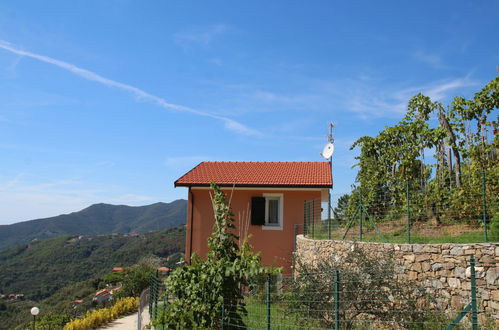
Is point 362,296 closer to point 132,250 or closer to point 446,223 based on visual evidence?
point 446,223

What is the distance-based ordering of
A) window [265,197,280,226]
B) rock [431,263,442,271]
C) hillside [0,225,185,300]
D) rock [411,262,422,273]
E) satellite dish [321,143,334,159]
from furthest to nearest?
1. hillside [0,225,185,300]
2. satellite dish [321,143,334,159]
3. window [265,197,280,226]
4. rock [411,262,422,273]
5. rock [431,263,442,271]

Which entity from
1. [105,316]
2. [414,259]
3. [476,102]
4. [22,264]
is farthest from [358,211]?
[22,264]

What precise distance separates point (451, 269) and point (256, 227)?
8.65 m

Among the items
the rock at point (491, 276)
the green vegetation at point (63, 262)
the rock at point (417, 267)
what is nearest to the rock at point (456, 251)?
the rock at point (491, 276)

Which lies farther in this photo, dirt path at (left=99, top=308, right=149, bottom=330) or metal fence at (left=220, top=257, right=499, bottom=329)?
dirt path at (left=99, top=308, right=149, bottom=330)

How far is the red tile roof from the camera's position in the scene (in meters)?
16.7

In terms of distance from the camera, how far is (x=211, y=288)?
7.38m

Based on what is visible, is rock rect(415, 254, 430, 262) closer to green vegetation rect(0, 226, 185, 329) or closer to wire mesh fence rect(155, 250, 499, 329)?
wire mesh fence rect(155, 250, 499, 329)

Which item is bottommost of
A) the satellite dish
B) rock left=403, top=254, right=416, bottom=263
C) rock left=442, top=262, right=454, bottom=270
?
rock left=442, top=262, right=454, bottom=270

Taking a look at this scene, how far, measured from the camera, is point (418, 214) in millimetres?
12461

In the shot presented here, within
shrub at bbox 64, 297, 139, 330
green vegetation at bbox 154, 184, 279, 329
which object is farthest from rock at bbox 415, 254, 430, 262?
shrub at bbox 64, 297, 139, 330

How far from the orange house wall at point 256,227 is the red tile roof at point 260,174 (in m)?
0.41

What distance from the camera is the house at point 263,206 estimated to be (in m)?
16.5

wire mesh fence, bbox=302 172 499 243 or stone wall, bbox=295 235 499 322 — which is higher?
wire mesh fence, bbox=302 172 499 243
